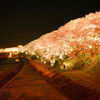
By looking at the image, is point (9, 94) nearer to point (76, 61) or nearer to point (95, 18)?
point (76, 61)

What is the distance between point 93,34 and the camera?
10258 millimetres

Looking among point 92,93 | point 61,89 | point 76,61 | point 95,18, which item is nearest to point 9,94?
point 61,89

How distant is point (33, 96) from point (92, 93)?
2.94m

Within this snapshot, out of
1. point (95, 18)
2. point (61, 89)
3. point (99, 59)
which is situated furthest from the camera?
point (95, 18)

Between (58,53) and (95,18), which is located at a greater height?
(95,18)

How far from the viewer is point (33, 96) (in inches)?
233

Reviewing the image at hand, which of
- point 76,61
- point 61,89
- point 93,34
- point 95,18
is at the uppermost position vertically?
point 95,18

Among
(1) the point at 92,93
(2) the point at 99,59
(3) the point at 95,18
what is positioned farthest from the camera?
(3) the point at 95,18

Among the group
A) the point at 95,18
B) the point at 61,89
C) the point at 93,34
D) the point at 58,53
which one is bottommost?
the point at 61,89

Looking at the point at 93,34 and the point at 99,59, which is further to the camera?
the point at 93,34

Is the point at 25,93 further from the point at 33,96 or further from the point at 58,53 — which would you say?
the point at 58,53

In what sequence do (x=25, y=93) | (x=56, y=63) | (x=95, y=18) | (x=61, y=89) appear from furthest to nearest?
1. (x=56, y=63)
2. (x=95, y=18)
3. (x=61, y=89)
4. (x=25, y=93)

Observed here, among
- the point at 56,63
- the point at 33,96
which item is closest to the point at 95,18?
the point at 56,63

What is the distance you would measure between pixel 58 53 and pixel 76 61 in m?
3.22
